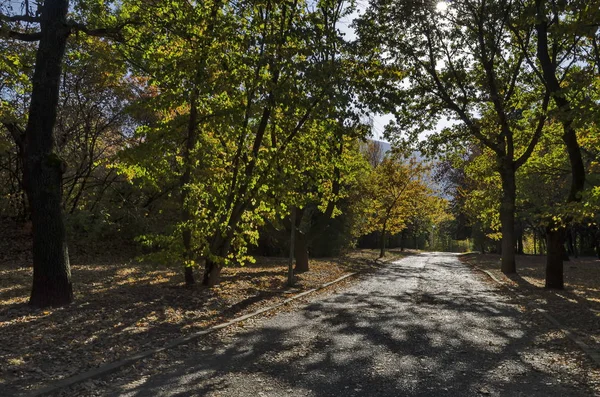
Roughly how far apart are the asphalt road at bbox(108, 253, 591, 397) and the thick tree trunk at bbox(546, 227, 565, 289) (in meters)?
4.27

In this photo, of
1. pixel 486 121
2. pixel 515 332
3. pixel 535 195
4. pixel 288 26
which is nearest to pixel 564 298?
pixel 515 332

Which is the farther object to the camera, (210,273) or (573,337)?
(210,273)

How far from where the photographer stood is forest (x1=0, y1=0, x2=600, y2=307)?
8078 millimetres

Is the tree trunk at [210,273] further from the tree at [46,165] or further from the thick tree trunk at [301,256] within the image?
the thick tree trunk at [301,256]

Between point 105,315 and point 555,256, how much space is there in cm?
1200

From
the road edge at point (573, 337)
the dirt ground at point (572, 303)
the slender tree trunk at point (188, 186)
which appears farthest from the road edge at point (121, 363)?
the dirt ground at point (572, 303)

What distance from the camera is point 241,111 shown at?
32.3 feet

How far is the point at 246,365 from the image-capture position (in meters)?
5.59

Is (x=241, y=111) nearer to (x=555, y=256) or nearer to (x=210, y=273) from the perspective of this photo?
(x=210, y=273)

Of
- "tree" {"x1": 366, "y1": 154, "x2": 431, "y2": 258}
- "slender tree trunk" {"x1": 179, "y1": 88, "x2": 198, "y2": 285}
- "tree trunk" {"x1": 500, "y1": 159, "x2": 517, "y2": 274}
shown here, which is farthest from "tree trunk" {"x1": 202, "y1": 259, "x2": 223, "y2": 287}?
"tree" {"x1": 366, "y1": 154, "x2": 431, "y2": 258}

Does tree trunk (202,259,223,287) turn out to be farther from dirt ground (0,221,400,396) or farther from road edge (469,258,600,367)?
road edge (469,258,600,367)

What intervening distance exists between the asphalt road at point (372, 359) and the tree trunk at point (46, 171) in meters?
3.65

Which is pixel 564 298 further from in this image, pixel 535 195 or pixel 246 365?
pixel 535 195

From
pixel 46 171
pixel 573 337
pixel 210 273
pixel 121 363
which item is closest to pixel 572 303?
pixel 573 337
